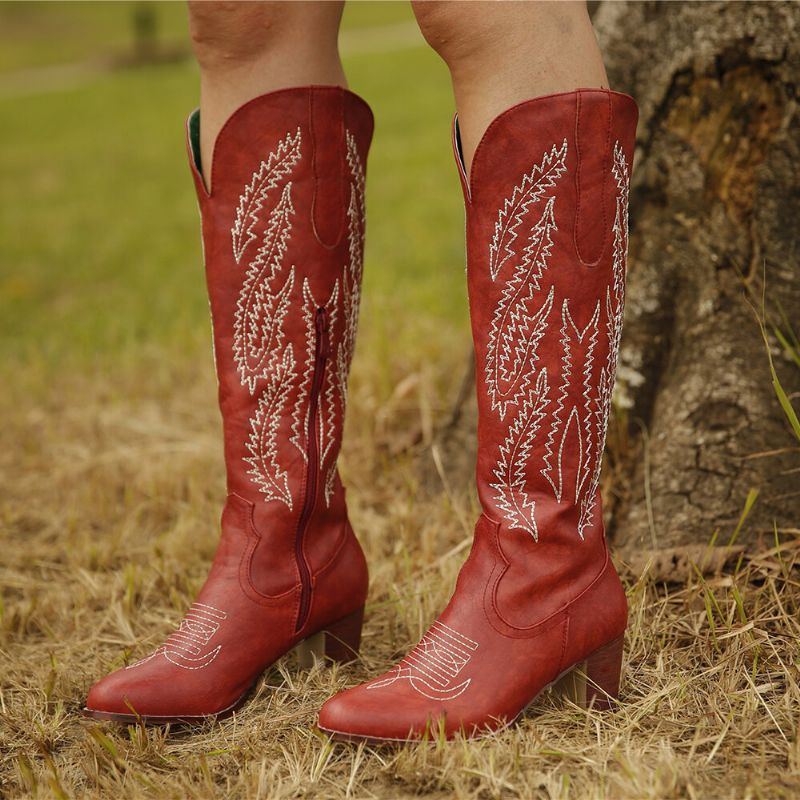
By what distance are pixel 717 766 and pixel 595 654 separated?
23 cm

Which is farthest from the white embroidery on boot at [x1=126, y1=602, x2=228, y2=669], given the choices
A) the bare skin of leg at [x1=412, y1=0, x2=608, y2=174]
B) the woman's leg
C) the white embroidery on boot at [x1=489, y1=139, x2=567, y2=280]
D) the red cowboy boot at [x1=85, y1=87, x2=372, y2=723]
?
the bare skin of leg at [x1=412, y1=0, x2=608, y2=174]

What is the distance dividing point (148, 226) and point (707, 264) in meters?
5.53

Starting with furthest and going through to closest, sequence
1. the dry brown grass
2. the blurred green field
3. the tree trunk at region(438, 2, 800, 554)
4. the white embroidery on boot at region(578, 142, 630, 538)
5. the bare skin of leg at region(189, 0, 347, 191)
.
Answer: the blurred green field < the tree trunk at region(438, 2, 800, 554) < the bare skin of leg at region(189, 0, 347, 191) < the white embroidery on boot at region(578, 142, 630, 538) < the dry brown grass

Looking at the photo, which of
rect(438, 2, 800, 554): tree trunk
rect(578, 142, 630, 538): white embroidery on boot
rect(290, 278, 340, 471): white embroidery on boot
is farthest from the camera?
rect(438, 2, 800, 554): tree trunk

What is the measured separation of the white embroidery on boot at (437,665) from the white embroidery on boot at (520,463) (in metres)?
0.18

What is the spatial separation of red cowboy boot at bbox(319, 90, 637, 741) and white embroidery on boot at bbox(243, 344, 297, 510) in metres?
0.33

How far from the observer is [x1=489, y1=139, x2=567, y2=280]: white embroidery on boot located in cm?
128

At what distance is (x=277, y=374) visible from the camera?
1.55m

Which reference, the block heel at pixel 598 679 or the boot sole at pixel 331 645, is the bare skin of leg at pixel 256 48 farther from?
the block heel at pixel 598 679

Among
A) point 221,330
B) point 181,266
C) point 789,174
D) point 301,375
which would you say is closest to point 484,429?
point 301,375

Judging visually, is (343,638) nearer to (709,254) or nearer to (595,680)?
(595,680)

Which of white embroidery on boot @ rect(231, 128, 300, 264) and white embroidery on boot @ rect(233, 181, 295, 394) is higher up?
white embroidery on boot @ rect(231, 128, 300, 264)

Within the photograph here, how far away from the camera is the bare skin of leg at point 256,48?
1.43 metres

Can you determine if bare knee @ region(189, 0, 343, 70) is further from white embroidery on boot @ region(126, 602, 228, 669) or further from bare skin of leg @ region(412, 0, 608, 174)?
white embroidery on boot @ region(126, 602, 228, 669)
